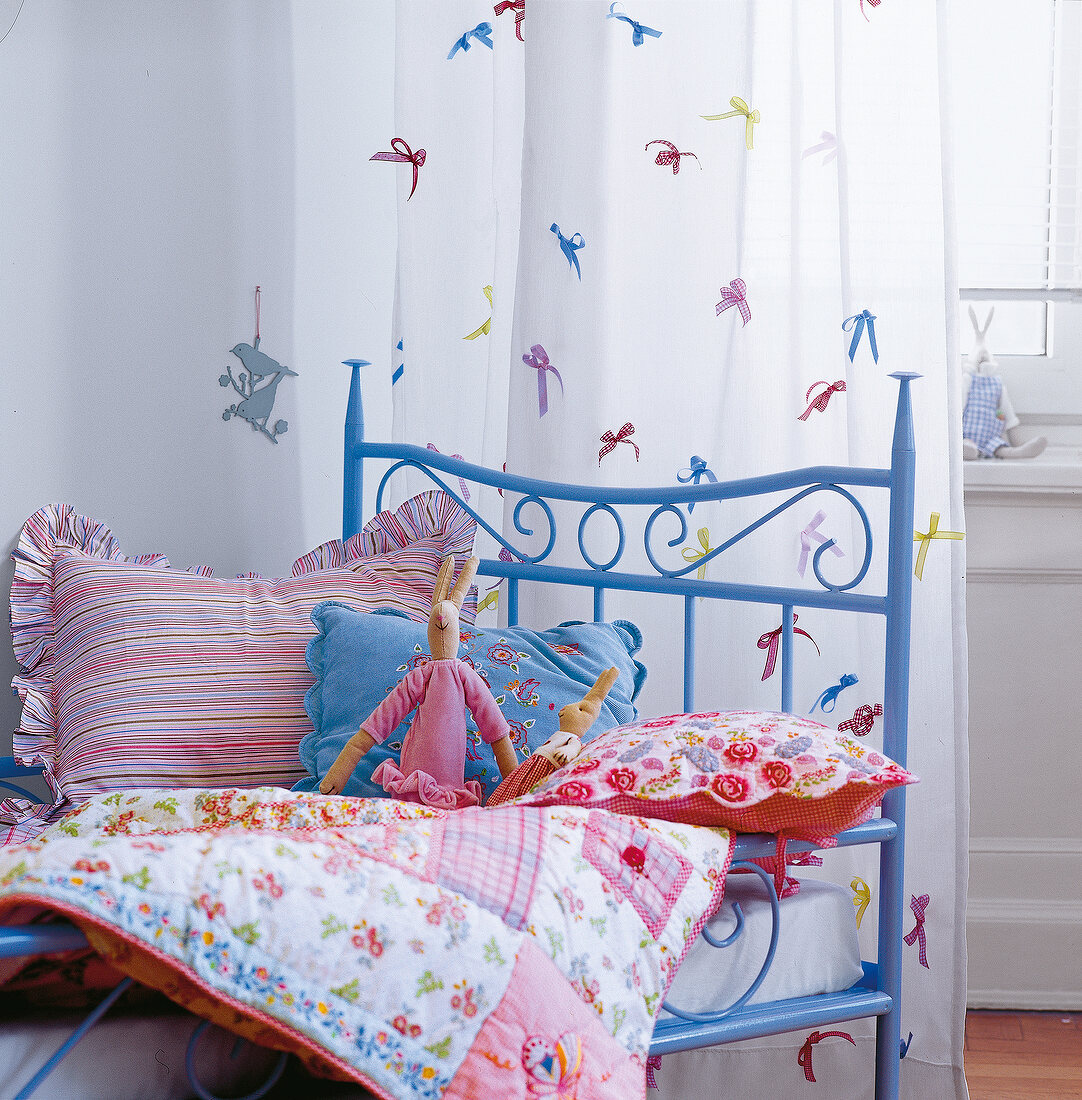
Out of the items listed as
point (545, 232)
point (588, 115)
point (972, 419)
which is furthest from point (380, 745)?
point (972, 419)

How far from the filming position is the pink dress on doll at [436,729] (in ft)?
4.49

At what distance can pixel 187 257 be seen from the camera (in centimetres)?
192

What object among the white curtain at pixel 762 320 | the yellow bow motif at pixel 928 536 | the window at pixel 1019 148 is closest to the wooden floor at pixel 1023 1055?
the white curtain at pixel 762 320

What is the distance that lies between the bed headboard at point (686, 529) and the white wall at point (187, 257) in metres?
0.18

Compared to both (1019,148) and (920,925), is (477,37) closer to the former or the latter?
(1019,148)

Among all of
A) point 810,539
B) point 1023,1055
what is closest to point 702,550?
point 810,539

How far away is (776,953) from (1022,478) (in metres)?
1.20

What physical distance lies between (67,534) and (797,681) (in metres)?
1.08

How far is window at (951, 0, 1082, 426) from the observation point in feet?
7.38

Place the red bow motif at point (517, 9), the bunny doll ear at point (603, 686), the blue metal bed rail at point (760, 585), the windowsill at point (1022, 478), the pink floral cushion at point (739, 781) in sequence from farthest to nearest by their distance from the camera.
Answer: the windowsill at point (1022, 478) → the red bow motif at point (517, 9) → the bunny doll ear at point (603, 686) → the blue metal bed rail at point (760, 585) → the pink floral cushion at point (739, 781)

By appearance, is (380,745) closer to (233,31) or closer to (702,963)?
(702,963)

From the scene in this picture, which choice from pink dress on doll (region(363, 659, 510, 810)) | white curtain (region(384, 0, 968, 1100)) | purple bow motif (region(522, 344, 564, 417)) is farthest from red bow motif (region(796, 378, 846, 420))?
pink dress on doll (region(363, 659, 510, 810))

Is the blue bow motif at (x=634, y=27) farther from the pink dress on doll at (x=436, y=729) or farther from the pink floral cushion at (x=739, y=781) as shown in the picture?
the pink floral cushion at (x=739, y=781)

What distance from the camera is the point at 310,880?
88 cm
